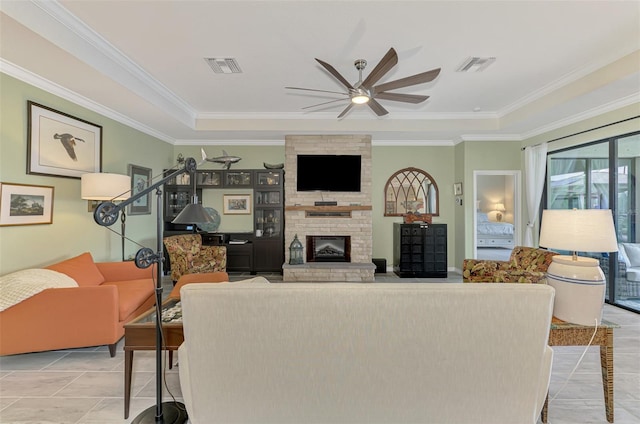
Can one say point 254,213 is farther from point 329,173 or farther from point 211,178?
point 329,173

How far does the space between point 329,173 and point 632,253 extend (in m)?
4.54

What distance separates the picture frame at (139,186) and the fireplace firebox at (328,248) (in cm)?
298

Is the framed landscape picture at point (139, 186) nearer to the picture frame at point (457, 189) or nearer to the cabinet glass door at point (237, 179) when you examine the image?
the cabinet glass door at point (237, 179)

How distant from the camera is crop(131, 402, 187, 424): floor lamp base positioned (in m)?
1.87

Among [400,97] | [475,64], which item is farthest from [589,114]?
[400,97]

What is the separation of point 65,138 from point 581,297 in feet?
16.8

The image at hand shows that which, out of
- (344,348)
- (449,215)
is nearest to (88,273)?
(344,348)

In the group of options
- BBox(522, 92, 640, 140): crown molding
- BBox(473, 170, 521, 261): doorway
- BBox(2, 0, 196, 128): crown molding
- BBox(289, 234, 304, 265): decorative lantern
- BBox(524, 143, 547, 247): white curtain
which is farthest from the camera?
BBox(473, 170, 521, 261): doorway

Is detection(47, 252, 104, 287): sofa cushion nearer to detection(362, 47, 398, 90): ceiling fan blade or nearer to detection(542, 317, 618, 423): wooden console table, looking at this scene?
detection(362, 47, 398, 90): ceiling fan blade

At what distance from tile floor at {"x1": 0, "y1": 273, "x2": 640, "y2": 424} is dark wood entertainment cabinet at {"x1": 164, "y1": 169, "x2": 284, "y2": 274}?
312 cm

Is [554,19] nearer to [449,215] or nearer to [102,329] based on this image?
[449,215]

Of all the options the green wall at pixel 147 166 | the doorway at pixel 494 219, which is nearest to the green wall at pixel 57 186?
the green wall at pixel 147 166

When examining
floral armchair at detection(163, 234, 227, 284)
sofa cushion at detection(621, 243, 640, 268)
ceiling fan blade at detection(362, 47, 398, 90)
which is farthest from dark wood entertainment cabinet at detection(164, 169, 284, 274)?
sofa cushion at detection(621, 243, 640, 268)

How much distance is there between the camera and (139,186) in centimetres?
491
